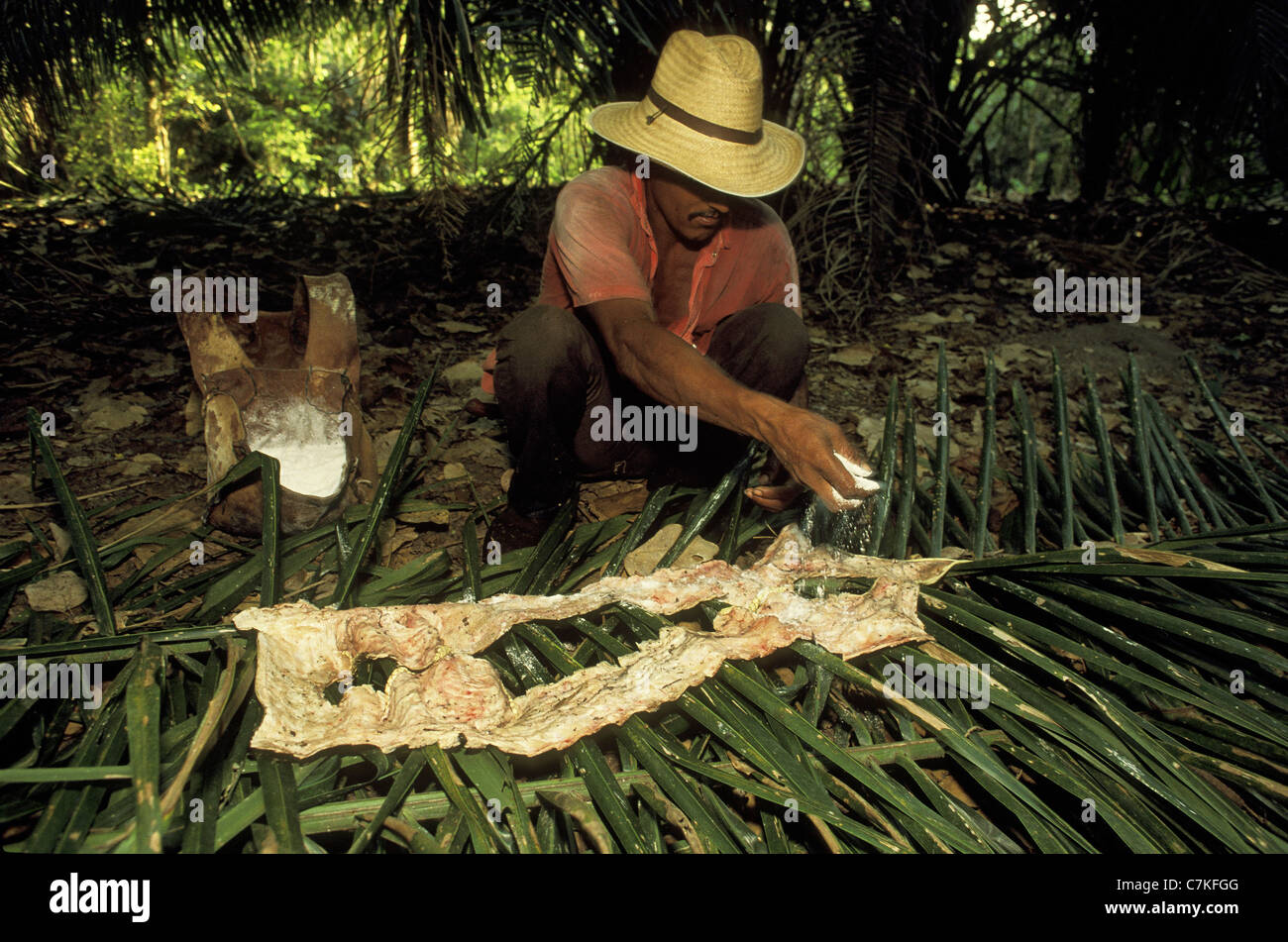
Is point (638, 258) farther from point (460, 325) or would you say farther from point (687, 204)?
point (460, 325)

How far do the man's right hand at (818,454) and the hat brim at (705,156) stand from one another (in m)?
0.63

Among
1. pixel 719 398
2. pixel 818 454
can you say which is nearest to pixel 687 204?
pixel 719 398

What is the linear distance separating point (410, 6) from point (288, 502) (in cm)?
170

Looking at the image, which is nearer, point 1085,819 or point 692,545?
point 1085,819

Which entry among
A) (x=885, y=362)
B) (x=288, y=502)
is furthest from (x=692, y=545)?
(x=885, y=362)

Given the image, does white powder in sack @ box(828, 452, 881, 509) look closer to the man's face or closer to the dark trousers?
the dark trousers

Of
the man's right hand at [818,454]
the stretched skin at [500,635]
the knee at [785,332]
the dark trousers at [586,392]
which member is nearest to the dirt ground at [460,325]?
the dark trousers at [586,392]

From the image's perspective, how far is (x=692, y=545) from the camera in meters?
1.79

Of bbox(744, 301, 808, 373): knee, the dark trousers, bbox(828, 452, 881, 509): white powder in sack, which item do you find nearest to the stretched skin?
bbox(828, 452, 881, 509): white powder in sack

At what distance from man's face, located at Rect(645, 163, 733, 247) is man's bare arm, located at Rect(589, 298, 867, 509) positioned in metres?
0.30

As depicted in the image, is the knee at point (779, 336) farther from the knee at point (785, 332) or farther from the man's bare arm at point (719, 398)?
the man's bare arm at point (719, 398)

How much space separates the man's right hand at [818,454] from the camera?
1.24 m
